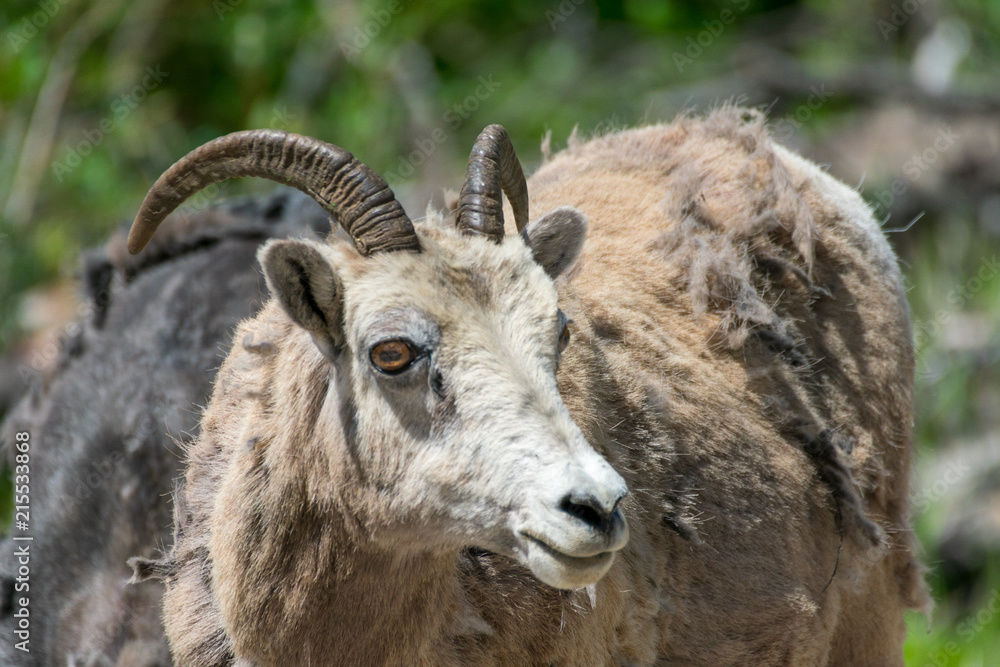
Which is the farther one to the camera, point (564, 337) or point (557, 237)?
point (557, 237)

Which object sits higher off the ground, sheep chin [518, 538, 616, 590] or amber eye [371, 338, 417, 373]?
amber eye [371, 338, 417, 373]

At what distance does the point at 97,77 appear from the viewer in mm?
12109

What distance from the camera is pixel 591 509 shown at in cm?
303

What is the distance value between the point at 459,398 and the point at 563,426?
1.10 feet

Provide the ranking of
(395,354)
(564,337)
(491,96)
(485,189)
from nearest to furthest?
1. (395,354)
2. (564,337)
3. (485,189)
4. (491,96)

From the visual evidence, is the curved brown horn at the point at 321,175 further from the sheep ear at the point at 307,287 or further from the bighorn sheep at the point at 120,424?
the bighorn sheep at the point at 120,424

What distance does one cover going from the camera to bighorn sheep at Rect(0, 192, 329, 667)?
5.87 meters

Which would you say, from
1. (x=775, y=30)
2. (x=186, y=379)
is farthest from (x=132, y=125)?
(x=775, y=30)

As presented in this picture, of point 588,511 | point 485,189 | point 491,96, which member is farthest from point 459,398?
point 491,96

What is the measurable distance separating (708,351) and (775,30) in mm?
10114

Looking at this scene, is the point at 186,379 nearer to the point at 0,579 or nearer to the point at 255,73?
the point at 0,579

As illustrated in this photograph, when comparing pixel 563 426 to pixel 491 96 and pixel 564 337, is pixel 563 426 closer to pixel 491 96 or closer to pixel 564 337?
pixel 564 337

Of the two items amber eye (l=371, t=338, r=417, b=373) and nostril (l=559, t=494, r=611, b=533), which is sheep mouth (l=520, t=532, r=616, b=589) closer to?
nostril (l=559, t=494, r=611, b=533)

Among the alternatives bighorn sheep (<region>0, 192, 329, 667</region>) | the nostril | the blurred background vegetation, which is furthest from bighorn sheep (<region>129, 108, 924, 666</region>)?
the blurred background vegetation
